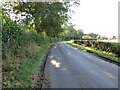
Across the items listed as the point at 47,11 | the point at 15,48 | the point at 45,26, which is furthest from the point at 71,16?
the point at 15,48

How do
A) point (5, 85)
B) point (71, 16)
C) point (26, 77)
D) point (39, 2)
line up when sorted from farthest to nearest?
point (71, 16)
point (39, 2)
point (26, 77)
point (5, 85)

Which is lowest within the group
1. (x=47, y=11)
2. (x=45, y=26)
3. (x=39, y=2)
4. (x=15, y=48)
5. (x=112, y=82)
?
(x=112, y=82)

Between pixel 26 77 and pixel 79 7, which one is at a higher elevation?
pixel 79 7

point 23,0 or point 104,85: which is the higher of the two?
point 23,0

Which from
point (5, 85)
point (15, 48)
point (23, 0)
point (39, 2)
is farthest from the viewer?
point (23, 0)

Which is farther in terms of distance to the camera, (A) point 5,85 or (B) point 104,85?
(B) point 104,85

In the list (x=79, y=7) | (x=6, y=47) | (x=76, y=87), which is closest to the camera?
(x=76, y=87)

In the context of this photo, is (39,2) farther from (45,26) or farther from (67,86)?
(67,86)

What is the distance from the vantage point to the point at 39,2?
1347cm

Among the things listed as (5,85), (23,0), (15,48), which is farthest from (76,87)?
(23,0)

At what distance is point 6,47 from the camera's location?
611cm

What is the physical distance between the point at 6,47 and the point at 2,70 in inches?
60.4

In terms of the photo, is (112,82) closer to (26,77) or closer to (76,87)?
(76,87)

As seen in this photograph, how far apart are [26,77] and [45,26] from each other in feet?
54.1
